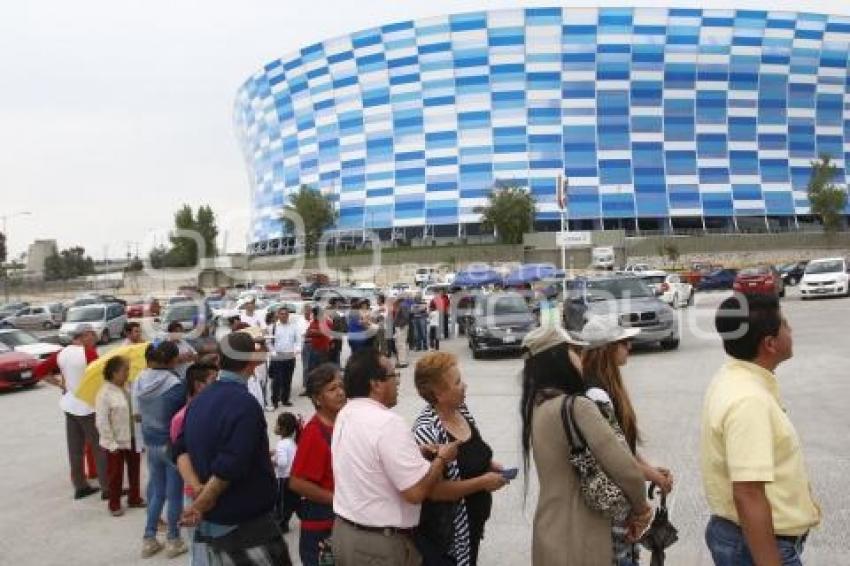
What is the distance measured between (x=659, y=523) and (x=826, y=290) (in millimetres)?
29279

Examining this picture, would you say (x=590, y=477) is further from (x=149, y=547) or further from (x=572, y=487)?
(x=149, y=547)

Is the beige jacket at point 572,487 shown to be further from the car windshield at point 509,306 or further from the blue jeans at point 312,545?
the car windshield at point 509,306

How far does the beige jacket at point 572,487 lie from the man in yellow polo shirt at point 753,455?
1.03 ft

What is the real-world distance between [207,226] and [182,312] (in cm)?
6335

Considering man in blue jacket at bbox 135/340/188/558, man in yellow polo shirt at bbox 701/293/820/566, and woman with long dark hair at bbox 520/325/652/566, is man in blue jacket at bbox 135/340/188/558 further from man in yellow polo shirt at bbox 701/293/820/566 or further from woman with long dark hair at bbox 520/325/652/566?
man in yellow polo shirt at bbox 701/293/820/566

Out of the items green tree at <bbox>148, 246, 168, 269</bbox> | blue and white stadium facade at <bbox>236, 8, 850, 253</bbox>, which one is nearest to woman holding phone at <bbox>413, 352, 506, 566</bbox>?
blue and white stadium facade at <bbox>236, 8, 850, 253</bbox>

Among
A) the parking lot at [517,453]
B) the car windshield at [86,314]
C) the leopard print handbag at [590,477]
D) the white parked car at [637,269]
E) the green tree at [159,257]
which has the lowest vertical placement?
the parking lot at [517,453]

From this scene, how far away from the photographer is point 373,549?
3229 mm

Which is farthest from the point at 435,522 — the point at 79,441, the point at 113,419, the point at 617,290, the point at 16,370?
the point at 16,370

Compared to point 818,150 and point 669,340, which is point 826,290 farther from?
point 818,150

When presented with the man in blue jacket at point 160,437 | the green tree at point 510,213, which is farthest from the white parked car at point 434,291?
the green tree at point 510,213

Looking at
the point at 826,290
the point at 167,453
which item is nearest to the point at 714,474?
the point at 167,453

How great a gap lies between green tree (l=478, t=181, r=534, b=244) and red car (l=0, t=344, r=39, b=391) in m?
52.1

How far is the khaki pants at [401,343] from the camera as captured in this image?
1706 centimetres
